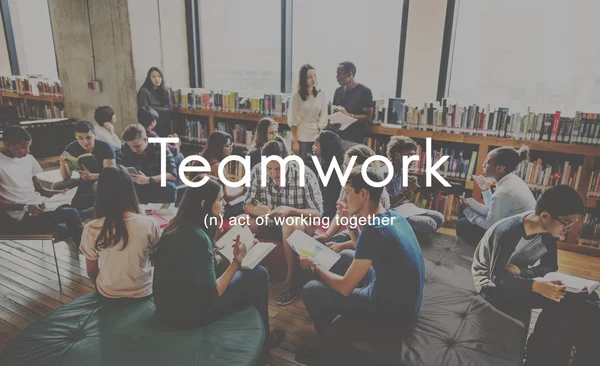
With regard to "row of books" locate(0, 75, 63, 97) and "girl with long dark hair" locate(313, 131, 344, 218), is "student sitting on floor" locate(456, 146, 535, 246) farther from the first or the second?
"row of books" locate(0, 75, 63, 97)

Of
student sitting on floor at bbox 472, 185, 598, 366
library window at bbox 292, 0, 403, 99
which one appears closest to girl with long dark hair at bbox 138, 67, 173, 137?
library window at bbox 292, 0, 403, 99

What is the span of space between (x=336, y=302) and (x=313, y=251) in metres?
0.42

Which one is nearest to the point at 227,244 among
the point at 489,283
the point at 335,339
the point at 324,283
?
the point at 324,283

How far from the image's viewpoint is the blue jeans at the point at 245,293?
2.02 metres

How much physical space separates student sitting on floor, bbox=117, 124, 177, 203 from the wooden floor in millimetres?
810

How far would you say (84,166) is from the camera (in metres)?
3.63

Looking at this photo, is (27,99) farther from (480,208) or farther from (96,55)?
(480,208)

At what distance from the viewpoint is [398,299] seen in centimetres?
192

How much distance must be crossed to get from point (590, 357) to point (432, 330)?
2.30 feet

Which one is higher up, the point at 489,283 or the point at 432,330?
the point at 489,283

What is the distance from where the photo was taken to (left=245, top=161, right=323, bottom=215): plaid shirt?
10.2 feet

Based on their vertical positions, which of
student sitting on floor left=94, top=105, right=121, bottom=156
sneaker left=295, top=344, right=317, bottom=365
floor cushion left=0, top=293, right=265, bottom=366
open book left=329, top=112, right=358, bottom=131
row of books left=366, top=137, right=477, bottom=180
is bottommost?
sneaker left=295, top=344, right=317, bottom=365

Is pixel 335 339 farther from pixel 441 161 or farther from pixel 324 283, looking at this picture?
pixel 441 161

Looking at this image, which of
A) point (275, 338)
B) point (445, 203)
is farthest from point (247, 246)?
point (445, 203)
